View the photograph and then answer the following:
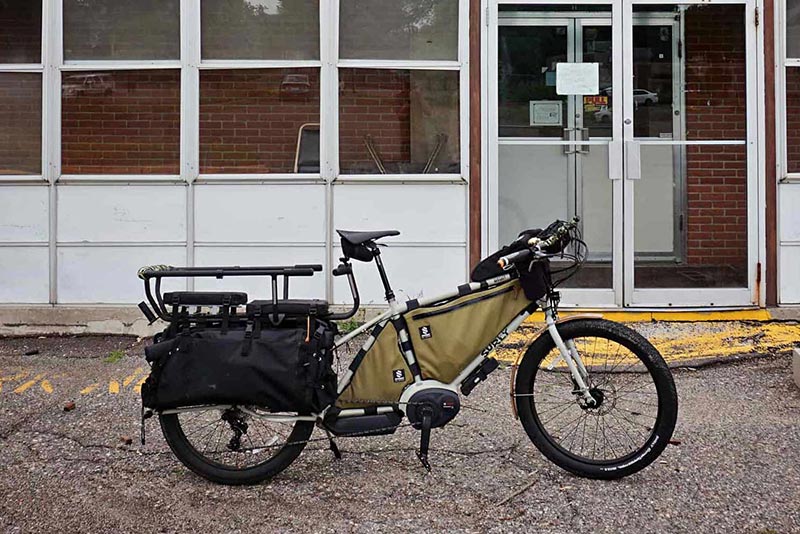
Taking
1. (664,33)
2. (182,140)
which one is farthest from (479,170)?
(182,140)

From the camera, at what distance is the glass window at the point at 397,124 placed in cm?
683

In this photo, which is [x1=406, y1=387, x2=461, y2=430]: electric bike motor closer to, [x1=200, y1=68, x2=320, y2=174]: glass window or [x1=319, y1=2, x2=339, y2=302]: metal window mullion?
[x1=319, y1=2, x2=339, y2=302]: metal window mullion

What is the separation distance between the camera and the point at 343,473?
153 inches

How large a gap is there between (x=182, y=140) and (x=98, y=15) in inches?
49.0

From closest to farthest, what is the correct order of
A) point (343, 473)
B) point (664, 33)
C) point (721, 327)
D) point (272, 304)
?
point (272, 304), point (343, 473), point (721, 327), point (664, 33)

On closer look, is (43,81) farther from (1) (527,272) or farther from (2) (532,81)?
(1) (527,272)

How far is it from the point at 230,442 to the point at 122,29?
4405mm

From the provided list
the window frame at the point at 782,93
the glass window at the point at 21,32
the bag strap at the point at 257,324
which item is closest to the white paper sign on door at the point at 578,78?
the window frame at the point at 782,93

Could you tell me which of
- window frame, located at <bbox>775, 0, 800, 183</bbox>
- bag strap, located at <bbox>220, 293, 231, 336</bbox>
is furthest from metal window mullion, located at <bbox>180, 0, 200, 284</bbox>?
window frame, located at <bbox>775, 0, 800, 183</bbox>

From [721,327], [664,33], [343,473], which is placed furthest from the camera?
[664,33]

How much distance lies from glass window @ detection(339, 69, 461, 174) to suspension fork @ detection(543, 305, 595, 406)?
3.23 m

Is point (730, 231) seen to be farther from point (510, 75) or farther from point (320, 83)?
point (320, 83)

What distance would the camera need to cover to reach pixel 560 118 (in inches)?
274

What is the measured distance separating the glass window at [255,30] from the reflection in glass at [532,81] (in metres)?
1.61
